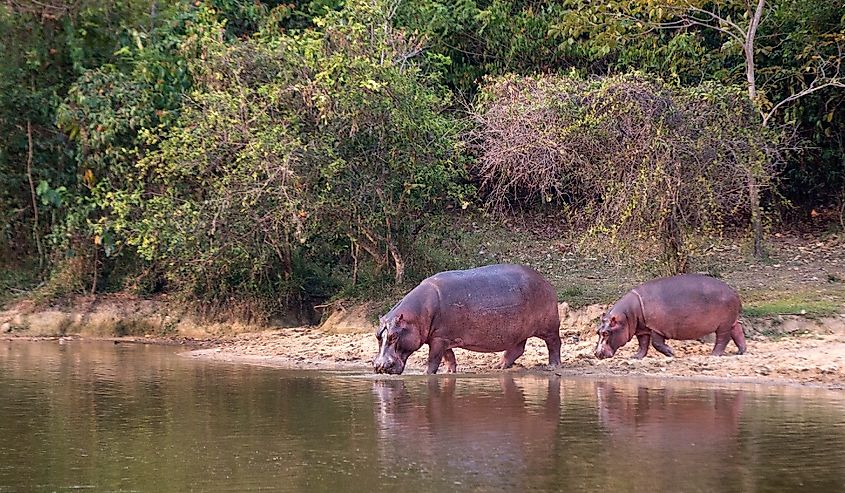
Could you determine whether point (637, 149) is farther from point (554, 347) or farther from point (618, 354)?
point (554, 347)

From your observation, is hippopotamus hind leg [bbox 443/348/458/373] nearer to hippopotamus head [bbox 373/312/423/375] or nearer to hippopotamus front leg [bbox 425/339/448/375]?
hippopotamus front leg [bbox 425/339/448/375]

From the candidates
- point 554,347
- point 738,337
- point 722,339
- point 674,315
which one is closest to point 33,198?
point 554,347

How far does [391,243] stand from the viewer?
50.0ft

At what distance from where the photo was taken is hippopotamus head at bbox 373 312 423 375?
37.0 feet

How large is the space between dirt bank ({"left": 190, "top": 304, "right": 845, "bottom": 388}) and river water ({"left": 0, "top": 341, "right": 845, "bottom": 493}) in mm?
652

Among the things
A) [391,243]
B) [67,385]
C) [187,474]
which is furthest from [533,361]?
[187,474]

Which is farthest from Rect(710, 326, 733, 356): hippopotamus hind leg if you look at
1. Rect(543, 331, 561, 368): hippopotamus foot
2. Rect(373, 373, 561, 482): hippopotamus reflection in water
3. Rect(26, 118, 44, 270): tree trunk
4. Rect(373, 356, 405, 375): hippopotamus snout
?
Rect(26, 118, 44, 270): tree trunk

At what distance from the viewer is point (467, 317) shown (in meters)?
11.6

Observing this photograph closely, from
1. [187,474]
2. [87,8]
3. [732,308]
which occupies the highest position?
[87,8]

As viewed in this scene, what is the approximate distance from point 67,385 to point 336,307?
4.79 m

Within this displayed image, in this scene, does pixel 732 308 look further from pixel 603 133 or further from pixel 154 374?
pixel 154 374

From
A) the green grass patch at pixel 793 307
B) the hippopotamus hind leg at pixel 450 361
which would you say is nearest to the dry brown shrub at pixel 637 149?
the green grass patch at pixel 793 307

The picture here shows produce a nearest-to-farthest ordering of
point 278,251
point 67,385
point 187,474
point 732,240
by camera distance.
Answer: point 187,474, point 67,385, point 278,251, point 732,240

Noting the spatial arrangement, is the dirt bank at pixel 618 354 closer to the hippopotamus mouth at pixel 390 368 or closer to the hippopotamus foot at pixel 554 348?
the hippopotamus foot at pixel 554 348
